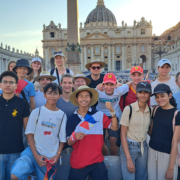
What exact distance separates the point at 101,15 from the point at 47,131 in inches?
3104

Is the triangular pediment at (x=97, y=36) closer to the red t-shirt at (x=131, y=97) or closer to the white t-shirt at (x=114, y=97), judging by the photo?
the red t-shirt at (x=131, y=97)

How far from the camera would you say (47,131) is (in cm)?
255

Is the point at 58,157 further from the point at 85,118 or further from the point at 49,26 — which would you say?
the point at 49,26

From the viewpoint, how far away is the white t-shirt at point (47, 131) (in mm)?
2533

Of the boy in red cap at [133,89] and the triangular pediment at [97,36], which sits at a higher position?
the triangular pediment at [97,36]

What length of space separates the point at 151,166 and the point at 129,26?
63396mm

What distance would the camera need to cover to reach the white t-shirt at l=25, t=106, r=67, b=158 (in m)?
2.53

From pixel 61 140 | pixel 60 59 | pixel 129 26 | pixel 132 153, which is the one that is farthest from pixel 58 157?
pixel 129 26

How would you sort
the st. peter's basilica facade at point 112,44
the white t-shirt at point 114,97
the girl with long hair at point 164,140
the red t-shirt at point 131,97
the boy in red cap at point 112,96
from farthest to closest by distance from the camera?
the st. peter's basilica facade at point 112,44
the red t-shirt at point 131,97
the white t-shirt at point 114,97
the boy in red cap at point 112,96
the girl with long hair at point 164,140

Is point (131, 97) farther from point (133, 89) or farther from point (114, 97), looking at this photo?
point (114, 97)

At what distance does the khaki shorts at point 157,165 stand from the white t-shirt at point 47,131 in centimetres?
128

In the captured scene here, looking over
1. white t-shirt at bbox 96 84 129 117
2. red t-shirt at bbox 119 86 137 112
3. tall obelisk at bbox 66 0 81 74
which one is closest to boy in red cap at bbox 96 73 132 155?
white t-shirt at bbox 96 84 129 117

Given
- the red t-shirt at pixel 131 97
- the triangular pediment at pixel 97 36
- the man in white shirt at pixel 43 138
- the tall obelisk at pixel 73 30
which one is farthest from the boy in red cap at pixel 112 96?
the triangular pediment at pixel 97 36

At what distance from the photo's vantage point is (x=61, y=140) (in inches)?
102
